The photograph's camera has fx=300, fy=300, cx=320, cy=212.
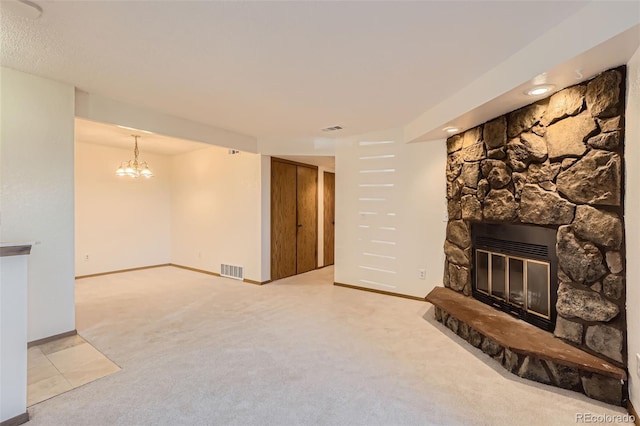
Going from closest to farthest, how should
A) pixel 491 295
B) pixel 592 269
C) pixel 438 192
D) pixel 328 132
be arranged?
1. pixel 592 269
2. pixel 491 295
3. pixel 438 192
4. pixel 328 132

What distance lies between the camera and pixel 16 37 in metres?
2.02

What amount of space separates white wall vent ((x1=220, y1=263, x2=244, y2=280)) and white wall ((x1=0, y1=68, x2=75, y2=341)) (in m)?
2.52

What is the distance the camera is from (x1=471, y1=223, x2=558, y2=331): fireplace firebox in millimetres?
2480

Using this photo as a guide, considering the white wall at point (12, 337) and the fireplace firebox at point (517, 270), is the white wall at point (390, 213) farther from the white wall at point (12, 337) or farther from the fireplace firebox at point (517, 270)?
the white wall at point (12, 337)

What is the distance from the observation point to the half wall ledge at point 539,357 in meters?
1.90

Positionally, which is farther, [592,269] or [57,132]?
[57,132]

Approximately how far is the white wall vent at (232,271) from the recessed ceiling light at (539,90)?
455 centimetres

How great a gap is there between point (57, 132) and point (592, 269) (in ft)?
14.7

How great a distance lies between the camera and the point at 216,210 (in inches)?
222

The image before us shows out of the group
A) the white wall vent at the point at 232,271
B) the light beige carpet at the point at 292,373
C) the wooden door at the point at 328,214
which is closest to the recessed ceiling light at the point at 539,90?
the light beige carpet at the point at 292,373

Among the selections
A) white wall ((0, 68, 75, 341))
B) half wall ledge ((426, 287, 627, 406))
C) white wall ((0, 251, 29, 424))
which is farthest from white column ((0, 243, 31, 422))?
half wall ledge ((426, 287, 627, 406))

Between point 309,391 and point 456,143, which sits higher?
point 456,143

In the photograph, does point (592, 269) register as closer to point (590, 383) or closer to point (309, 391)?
point (590, 383)

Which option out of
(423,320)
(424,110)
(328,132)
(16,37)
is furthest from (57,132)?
(423,320)
